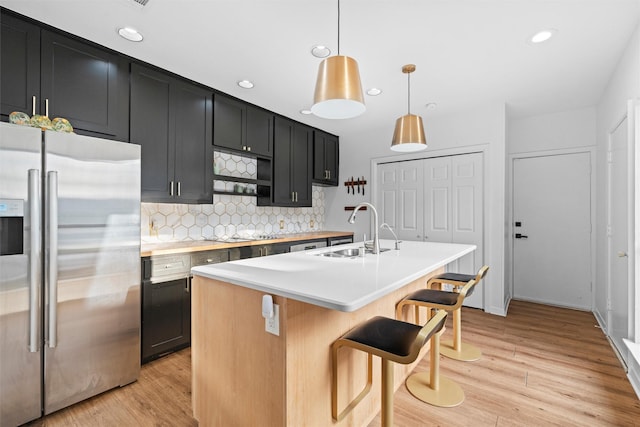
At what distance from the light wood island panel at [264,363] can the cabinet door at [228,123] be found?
81.3 inches

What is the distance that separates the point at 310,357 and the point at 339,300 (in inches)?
19.4

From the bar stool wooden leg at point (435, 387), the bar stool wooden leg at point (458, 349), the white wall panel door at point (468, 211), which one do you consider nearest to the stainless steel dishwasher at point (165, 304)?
the bar stool wooden leg at point (435, 387)

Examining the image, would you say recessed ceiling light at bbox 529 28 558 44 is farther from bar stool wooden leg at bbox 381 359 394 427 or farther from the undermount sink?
bar stool wooden leg at bbox 381 359 394 427

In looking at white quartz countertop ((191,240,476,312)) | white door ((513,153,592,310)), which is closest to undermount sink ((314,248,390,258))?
white quartz countertop ((191,240,476,312))

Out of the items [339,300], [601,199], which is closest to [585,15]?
[601,199]

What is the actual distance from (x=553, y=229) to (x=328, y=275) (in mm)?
4004

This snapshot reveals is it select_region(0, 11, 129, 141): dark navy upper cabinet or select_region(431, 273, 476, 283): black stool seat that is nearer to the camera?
select_region(0, 11, 129, 141): dark navy upper cabinet

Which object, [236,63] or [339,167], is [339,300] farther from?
[339,167]

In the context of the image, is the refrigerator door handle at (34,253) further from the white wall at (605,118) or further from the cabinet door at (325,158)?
the white wall at (605,118)

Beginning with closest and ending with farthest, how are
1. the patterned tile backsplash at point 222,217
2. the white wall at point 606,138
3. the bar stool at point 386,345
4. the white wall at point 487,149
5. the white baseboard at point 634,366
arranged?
the bar stool at point 386,345
the white baseboard at point 634,366
the white wall at point 606,138
the patterned tile backsplash at point 222,217
the white wall at point 487,149

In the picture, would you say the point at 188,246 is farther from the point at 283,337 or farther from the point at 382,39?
the point at 382,39

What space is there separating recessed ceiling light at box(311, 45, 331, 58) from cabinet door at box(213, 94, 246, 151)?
1310 millimetres

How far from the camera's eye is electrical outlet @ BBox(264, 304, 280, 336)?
1.28 meters

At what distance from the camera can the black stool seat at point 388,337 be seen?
1.27 metres
